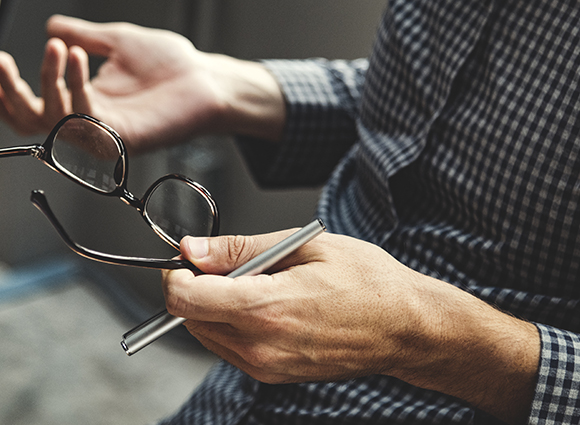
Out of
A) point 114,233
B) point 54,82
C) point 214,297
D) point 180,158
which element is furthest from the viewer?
point 114,233

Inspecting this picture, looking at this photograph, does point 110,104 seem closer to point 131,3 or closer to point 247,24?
point 247,24

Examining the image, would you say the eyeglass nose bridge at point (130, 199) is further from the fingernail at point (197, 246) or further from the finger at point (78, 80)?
the finger at point (78, 80)

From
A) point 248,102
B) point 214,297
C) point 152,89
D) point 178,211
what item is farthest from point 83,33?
point 214,297

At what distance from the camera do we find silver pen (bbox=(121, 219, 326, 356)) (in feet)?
1.21

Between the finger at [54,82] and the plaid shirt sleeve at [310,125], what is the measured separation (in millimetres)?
292

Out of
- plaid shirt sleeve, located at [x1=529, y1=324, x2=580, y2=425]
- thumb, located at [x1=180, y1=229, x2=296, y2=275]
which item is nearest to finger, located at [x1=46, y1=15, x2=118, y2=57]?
thumb, located at [x1=180, y1=229, x2=296, y2=275]

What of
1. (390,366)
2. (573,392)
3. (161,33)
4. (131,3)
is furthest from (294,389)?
(131,3)

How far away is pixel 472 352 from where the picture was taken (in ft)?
1.48

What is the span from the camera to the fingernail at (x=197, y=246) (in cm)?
39

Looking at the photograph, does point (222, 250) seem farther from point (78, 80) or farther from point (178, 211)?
point (78, 80)

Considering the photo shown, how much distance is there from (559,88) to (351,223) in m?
0.30

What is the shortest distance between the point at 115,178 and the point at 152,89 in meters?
0.39

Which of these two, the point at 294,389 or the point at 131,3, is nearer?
the point at 294,389

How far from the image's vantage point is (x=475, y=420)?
52cm
